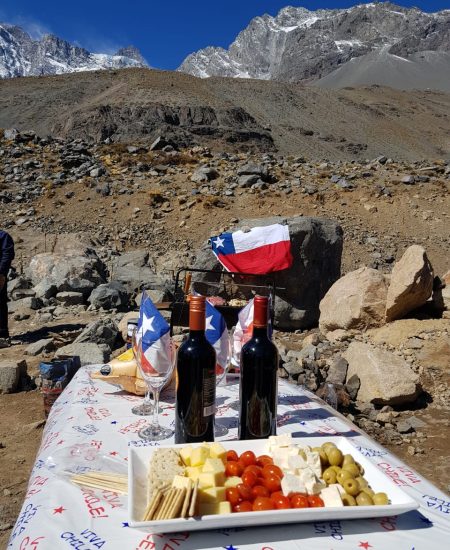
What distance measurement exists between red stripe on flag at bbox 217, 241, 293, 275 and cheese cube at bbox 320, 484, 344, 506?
19.0 ft

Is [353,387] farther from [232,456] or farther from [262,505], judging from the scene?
[262,505]

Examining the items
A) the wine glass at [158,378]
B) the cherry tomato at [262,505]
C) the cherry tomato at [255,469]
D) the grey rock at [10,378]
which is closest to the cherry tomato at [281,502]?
the cherry tomato at [262,505]

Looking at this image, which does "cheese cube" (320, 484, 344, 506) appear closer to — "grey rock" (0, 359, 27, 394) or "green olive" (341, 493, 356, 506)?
"green olive" (341, 493, 356, 506)

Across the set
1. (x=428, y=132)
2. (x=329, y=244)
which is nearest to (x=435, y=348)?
(x=329, y=244)

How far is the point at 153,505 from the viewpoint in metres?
1.39

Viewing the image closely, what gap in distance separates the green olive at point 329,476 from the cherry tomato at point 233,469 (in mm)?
258

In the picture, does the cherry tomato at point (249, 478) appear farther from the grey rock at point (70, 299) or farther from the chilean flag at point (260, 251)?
the grey rock at point (70, 299)

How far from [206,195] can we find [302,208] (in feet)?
9.51

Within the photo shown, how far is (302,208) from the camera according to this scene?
14305 mm

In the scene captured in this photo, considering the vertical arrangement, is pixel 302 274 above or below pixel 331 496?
above

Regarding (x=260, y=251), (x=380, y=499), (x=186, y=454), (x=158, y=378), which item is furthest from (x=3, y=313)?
(x=380, y=499)

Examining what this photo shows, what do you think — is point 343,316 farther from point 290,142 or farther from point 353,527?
point 290,142

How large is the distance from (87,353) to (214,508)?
15.0ft

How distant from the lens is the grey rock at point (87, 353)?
18.3 feet
